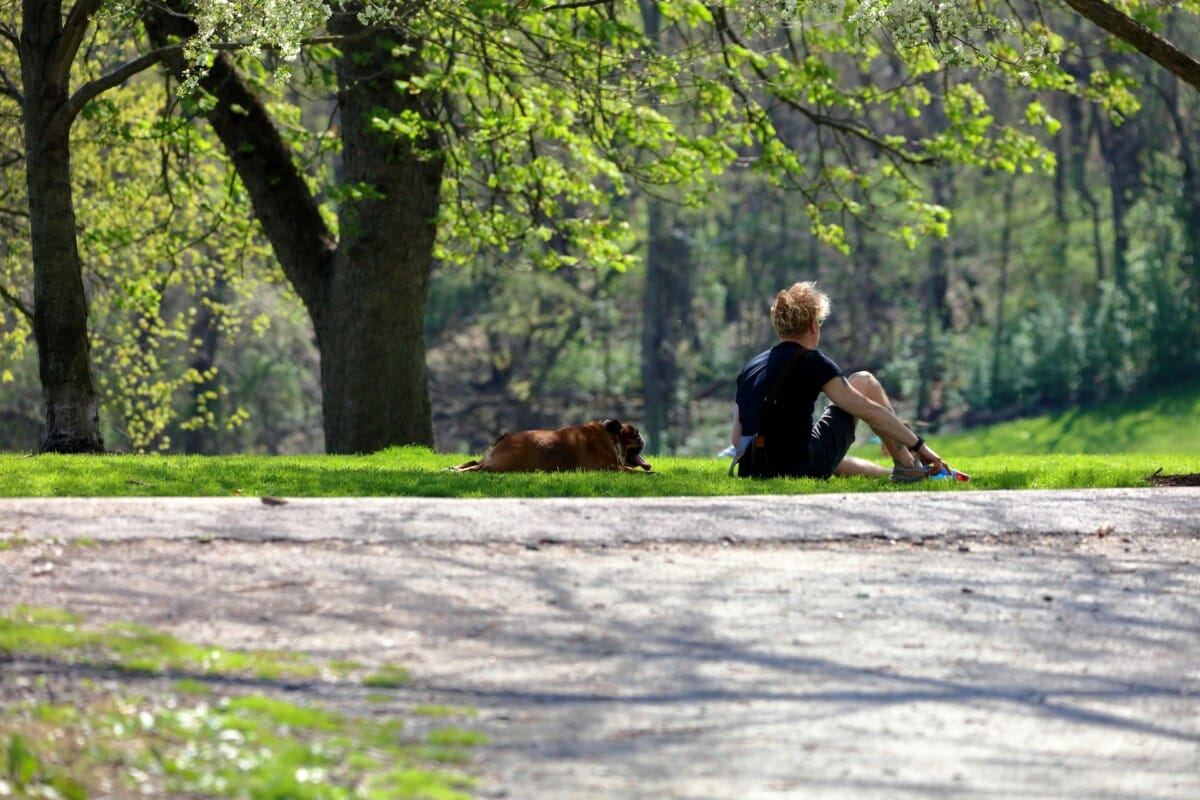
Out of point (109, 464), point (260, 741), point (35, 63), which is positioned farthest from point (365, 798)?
point (35, 63)

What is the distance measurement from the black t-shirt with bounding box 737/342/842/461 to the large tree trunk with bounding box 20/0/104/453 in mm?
5696

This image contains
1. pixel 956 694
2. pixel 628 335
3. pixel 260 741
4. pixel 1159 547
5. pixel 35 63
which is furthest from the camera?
pixel 628 335

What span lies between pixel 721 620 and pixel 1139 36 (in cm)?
609

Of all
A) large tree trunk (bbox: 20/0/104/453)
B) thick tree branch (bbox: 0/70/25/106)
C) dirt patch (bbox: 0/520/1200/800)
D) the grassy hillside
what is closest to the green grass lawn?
large tree trunk (bbox: 20/0/104/453)

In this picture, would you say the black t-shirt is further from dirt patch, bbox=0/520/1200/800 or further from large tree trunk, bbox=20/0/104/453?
large tree trunk, bbox=20/0/104/453

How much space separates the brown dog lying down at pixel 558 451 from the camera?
1110cm

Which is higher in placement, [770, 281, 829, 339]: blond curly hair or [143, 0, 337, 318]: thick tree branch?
[143, 0, 337, 318]: thick tree branch

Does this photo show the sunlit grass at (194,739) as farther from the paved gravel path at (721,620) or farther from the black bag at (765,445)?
the black bag at (765,445)

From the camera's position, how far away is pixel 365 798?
4605mm

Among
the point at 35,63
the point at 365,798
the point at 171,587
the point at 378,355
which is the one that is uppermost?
the point at 35,63

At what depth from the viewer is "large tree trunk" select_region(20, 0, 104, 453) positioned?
12953mm

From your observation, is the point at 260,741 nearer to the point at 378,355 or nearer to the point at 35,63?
the point at 35,63

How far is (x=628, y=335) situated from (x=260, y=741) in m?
42.8

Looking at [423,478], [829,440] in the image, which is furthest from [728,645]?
[829,440]
